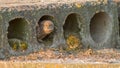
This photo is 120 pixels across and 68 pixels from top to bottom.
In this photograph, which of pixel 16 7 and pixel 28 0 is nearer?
pixel 16 7

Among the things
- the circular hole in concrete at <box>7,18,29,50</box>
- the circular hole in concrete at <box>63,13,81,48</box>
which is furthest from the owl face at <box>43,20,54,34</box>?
the circular hole in concrete at <box>63,13,81,48</box>

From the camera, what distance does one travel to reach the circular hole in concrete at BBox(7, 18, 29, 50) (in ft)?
51.4

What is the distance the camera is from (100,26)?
Result: 60.1 ft

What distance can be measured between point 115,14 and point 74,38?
1835mm

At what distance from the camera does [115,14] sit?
18094 mm

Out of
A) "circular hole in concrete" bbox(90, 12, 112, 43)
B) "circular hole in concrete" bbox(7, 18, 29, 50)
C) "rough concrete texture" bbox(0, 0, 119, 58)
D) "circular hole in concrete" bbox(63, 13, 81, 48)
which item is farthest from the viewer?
"circular hole in concrete" bbox(90, 12, 112, 43)

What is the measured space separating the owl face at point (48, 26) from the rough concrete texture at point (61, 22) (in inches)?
9.5

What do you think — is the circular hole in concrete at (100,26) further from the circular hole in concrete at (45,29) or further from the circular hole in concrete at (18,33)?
the circular hole in concrete at (18,33)

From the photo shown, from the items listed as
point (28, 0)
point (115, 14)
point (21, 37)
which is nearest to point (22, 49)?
point (21, 37)

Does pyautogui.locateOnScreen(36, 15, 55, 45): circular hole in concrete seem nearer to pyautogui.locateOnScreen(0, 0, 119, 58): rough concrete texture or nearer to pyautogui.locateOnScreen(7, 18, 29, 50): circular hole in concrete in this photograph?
pyautogui.locateOnScreen(0, 0, 119, 58): rough concrete texture

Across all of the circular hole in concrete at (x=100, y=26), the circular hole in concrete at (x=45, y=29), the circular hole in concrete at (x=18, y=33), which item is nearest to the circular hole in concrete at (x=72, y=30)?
the circular hole in concrete at (x=45, y=29)

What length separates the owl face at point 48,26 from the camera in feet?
53.0

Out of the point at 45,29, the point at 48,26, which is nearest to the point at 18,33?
the point at 45,29

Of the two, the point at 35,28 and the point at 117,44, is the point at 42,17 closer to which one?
the point at 35,28
